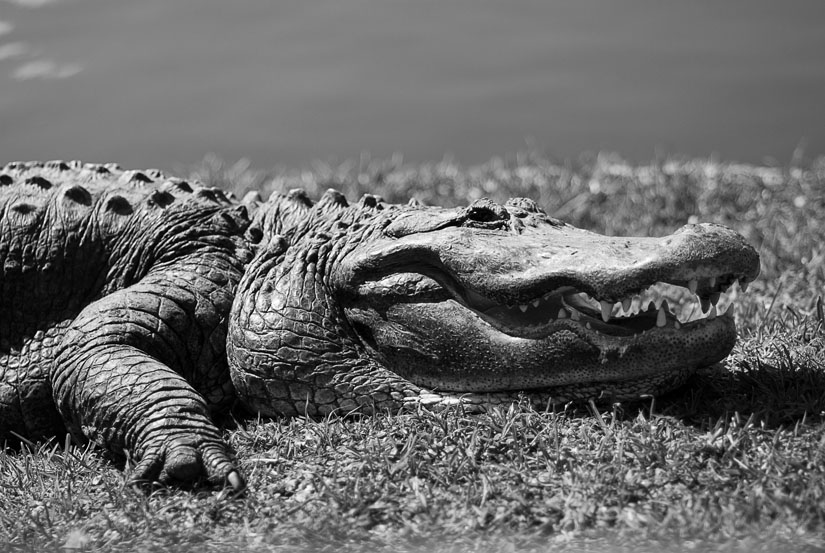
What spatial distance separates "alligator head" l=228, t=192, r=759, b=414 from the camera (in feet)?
12.0

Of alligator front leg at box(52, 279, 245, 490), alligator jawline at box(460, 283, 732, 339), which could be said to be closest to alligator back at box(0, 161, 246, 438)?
alligator front leg at box(52, 279, 245, 490)

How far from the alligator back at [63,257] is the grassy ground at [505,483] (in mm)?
345

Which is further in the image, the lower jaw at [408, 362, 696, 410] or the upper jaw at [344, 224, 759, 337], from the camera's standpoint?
the lower jaw at [408, 362, 696, 410]

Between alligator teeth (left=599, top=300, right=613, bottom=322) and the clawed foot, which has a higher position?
alligator teeth (left=599, top=300, right=613, bottom=322)

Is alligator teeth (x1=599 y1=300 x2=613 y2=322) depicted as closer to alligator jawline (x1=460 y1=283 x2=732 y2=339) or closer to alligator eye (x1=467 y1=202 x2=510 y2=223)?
alligator jawline (x1=460 y1=283 x2=732 y2=339)

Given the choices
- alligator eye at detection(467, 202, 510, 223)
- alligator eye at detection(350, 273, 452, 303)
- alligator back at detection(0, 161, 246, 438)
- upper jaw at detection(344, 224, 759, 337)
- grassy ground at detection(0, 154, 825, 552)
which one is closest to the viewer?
grassy ground at detection(0, 154, 825, 552)

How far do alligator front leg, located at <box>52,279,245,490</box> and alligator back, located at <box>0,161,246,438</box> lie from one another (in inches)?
8.4

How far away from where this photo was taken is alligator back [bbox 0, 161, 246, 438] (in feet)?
14.8

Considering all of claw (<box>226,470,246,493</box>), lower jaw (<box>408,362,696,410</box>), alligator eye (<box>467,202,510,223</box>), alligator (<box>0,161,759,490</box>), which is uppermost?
alligator eye (<box>467,202,510,223</box>)

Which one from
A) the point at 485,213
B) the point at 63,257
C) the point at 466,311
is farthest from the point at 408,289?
the point at 63,257

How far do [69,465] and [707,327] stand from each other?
2543mm

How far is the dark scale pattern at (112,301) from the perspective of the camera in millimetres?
4086

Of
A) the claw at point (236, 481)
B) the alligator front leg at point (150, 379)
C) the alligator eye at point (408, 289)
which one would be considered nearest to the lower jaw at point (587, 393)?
the alligator eye at point (408, 289)

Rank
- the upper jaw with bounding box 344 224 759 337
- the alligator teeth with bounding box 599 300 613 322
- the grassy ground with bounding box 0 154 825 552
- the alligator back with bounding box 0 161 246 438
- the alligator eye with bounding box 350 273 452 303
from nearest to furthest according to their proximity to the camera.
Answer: the grassy ground with bounding box 0 154 825 552 < the upper jaw with bounding box 344 224 759 337 < the alligator teeth with bounding box 599 300 613 322 < the alligator eye with bounding box 350 273 452 303 < the alligator back with bounding box 0 161 246 438
